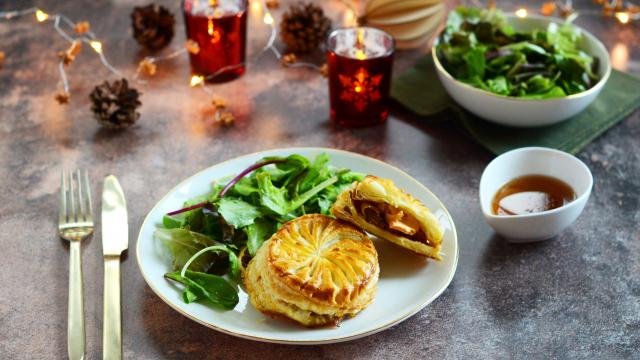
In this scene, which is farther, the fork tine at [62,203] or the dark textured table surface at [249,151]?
the fork tine at [62,203]

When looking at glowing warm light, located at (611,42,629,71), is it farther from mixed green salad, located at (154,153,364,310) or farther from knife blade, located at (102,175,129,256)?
knife blade, located at (102,175,129,256)

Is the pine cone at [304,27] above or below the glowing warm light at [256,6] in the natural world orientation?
above

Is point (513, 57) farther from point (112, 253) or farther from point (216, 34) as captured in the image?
point (112, 253)

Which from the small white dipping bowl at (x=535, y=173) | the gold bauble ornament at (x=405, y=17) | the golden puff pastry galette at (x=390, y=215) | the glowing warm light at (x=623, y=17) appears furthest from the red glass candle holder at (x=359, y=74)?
the glowing warm light at (x=623, y=17)

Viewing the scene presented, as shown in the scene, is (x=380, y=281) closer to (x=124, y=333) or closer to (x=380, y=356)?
(x=380, y=356)

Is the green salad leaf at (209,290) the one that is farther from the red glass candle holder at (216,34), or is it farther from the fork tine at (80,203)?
the red glass candle holder at (216,34)

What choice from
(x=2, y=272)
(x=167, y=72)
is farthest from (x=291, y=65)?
(x=2, y=272)

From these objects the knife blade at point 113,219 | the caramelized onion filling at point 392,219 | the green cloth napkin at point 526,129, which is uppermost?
the caramelized onion filling at point 392,219
